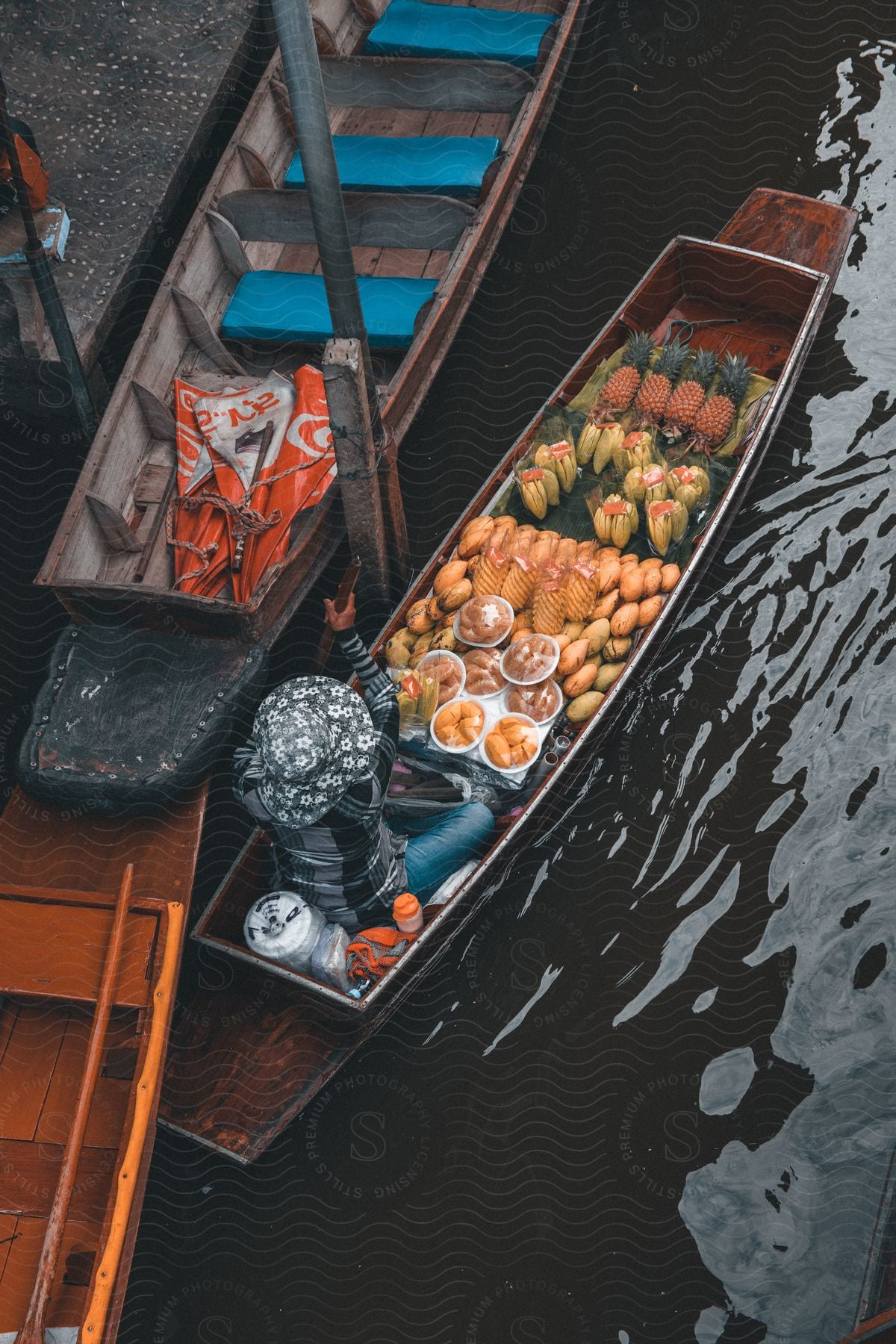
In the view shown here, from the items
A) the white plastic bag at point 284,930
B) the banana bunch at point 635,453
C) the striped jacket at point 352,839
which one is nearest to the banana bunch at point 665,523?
the banana bunch at point 635,453

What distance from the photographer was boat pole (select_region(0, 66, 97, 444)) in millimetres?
6059

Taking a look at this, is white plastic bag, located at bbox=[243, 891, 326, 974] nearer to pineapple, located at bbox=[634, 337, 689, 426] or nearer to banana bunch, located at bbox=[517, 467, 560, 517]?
banana bunch, located at bbox=[517, 467, 560, 517]

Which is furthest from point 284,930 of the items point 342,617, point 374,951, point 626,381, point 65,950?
point 626,381

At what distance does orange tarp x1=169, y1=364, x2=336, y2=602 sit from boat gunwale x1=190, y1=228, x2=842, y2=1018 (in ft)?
2.46

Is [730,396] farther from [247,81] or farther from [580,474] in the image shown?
[247,81]

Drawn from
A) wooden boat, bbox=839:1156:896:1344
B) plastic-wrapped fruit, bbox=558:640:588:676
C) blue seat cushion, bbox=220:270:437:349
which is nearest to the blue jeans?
plastic-wrapped fruit, bbox=558:640:588:676

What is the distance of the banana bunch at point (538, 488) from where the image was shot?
5.99 meters

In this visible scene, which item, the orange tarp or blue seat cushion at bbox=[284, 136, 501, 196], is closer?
the orange tarp

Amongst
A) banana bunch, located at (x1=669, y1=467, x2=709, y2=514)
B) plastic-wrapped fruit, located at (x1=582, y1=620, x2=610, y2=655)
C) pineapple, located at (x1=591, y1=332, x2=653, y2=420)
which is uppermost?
→ pineapple, located at (x1=591, y1=332, x2=653, y2=420)

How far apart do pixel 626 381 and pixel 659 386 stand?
0.18 m

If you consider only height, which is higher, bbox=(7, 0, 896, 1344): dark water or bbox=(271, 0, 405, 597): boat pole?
bbox=(271, 0, 405, 597): boat pole

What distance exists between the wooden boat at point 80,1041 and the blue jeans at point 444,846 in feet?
3.28

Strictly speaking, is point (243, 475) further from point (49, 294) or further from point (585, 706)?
point (585, 706)

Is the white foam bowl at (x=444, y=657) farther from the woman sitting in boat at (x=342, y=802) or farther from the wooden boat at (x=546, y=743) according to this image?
the woman sitting in boat at (x=342, y=802)
